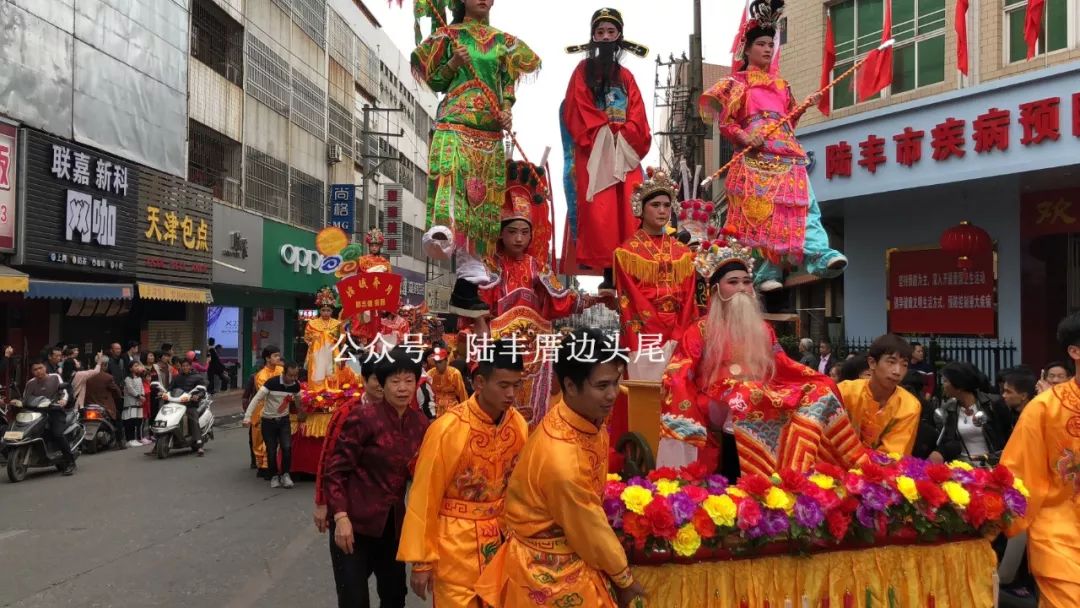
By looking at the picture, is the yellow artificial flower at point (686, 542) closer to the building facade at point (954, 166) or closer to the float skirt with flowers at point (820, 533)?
the float skirt with flowers at point (820, 533)

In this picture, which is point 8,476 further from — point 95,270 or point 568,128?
point 568,128

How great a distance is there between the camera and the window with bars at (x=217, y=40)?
19.4m

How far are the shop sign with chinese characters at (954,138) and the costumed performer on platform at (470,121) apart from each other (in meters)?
6.25

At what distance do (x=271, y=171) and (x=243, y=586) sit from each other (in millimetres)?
18699

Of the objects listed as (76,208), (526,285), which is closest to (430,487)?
(526,285)

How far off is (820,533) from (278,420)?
729 cm

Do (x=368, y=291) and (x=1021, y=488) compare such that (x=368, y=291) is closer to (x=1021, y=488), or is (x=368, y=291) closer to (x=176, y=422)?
(x=176, y=422)

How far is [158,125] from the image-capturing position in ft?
55.8

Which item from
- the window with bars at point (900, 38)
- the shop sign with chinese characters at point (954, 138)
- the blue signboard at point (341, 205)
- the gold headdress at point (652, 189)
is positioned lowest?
the gold headdress at point (652, 189)

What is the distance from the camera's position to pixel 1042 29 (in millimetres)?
10906

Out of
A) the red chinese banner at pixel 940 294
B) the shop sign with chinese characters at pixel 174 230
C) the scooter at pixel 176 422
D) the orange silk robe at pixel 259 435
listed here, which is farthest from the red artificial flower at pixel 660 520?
the shop sign with chinese characters at pixel 174 230

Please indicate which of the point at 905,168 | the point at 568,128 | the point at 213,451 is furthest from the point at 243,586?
the point at 905,168

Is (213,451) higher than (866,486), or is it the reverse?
(866,486)

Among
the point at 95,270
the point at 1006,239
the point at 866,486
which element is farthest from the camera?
the point at 95,270
